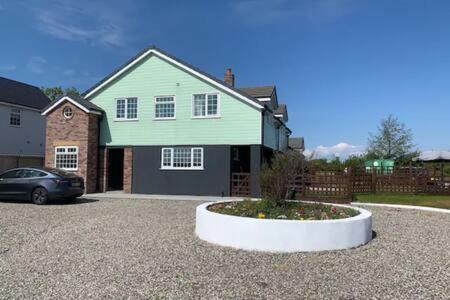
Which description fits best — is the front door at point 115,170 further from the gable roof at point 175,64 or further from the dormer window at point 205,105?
the dormer window at point 205,105

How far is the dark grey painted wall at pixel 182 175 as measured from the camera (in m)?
18.7

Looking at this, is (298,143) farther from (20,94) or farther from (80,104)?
(80,104)

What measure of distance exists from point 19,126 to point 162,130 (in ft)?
44.1

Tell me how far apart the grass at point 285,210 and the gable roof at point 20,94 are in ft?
73.8

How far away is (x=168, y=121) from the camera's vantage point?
776 inches

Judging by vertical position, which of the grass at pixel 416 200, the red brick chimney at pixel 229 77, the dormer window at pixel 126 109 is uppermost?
the red brick chimney at pixel 229 77

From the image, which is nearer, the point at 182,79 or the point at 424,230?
the point at 424,230

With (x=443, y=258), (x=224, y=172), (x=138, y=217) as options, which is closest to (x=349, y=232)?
(x=443, y=258)

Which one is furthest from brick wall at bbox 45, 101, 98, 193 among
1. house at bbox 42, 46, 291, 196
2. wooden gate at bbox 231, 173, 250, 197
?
wooden gate at bbox 231, 173, 250, 197

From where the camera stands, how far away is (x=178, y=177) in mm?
19328

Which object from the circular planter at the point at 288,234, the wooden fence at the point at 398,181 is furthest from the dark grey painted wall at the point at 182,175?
the circular planter at the point at 288,234

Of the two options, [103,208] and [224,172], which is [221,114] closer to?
[224,172]

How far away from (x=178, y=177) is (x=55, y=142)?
24.0 ft

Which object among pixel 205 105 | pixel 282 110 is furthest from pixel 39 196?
pixel 282 110
